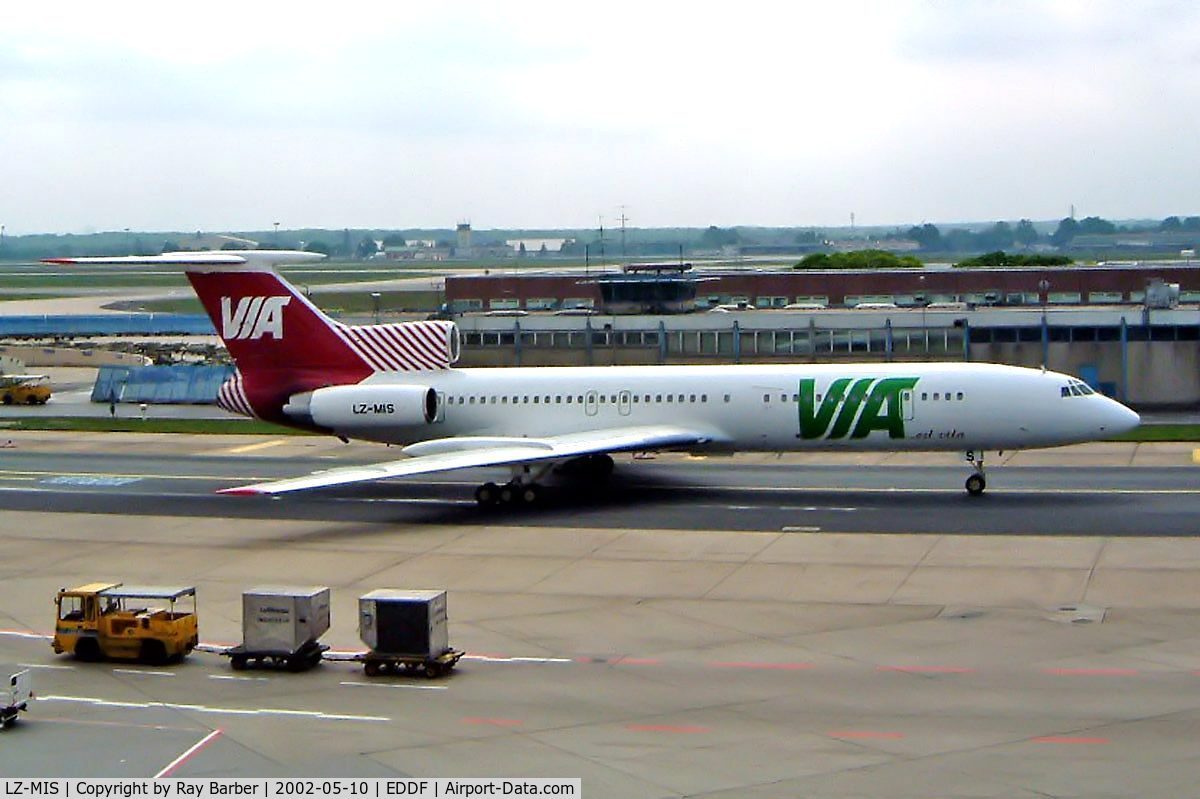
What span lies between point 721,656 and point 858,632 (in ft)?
9.39

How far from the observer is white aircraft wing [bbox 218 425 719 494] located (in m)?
40.0

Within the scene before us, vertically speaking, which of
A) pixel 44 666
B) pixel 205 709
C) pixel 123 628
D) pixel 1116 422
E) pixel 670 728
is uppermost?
pixel 1116 422

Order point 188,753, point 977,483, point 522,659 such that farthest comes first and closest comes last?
point 977,483, point 522,659, point 188,753

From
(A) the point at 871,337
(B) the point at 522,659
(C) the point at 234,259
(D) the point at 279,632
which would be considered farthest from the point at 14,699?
(A) the point at 871,337

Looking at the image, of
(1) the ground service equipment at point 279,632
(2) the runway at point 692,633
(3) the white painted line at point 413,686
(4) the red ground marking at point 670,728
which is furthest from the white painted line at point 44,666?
(4) the red ground marking at point 670,728

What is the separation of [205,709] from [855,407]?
78.3ft

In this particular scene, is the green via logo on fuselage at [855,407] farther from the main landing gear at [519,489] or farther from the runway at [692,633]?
the main landing gear at [519,489]

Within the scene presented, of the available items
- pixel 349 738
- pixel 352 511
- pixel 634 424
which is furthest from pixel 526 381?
pixel 349 738

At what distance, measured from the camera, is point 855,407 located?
4288 centimetres

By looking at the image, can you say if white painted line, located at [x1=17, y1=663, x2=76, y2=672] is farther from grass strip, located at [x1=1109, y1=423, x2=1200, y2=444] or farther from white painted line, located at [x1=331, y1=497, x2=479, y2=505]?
grass strip, located at [x1=1109, y1=423, x2=1200, y2=444]

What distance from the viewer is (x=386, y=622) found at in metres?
25.4

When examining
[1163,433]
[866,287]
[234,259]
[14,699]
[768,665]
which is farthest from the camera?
[866,287]

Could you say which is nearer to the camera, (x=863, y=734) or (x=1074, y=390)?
(x=863, y=734)

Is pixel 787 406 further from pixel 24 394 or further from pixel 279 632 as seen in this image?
pixel 24 394
